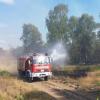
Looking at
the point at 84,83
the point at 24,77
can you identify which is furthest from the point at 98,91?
the point at 24,77

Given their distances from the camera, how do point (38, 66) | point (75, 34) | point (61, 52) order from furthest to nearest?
point (75, 34) → point (61, 52) → point (38, 66)

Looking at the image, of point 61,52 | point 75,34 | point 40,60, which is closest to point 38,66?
point 40,60

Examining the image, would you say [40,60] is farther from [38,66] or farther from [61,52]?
[61,52]

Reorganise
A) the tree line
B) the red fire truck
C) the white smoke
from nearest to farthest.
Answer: the red fire truck, the white smoke, the tree line

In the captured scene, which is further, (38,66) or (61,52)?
(61,52)

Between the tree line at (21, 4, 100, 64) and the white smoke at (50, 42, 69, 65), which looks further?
the tree line at (21, 4, 100, 64)

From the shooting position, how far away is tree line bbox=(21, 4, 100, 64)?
93500mm

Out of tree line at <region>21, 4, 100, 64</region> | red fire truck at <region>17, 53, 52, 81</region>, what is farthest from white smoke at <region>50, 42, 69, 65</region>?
red fire truck at <region>17, 53, 52, 81</region>

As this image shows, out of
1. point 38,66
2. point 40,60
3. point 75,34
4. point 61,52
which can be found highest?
point 75,34

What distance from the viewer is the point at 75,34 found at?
102 m

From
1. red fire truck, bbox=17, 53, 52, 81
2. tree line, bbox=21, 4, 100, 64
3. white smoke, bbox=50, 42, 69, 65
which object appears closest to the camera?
red fire truck, bbox=17, 53, 52, 81

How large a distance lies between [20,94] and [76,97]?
4679 millimetres

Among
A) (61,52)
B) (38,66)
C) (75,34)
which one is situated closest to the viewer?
(38,66)

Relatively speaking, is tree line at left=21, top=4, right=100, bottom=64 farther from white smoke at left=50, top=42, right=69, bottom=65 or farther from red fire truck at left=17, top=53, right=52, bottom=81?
red fire truck at left=17, top=53, right=52, bottom=81
